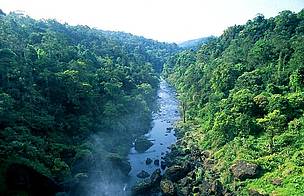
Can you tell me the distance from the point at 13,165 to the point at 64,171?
18.6 ft

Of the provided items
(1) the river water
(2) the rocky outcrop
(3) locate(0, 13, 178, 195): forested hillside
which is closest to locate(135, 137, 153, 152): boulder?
(1) the river water

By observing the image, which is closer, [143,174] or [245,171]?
[245,171]

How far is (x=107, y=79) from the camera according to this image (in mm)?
68562

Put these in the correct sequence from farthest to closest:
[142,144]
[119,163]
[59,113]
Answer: [142,144] < [59,113] < [119,163]

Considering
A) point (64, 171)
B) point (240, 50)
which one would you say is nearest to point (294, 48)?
point (240, 50)

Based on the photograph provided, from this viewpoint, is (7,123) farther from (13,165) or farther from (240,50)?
(240,50)

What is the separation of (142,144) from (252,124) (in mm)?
17269

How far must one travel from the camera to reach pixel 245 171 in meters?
40.4

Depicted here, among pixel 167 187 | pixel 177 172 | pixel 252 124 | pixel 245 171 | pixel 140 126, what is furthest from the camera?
pixel 140 126

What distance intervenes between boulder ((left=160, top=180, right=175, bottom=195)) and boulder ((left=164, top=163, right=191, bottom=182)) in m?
2.02

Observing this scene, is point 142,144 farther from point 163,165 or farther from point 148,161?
point 163,165

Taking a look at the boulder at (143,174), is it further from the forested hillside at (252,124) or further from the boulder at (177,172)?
the forested hillside at (252,124)

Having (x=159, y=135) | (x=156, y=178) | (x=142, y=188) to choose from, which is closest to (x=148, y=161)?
(x=156, y=178)

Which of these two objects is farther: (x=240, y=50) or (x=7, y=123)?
(x=240, y=50)
